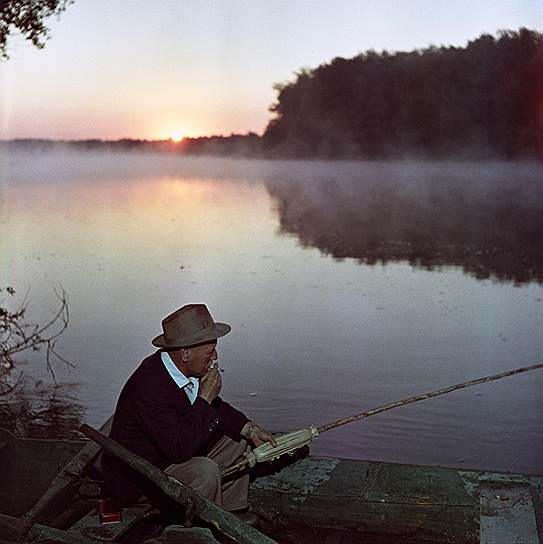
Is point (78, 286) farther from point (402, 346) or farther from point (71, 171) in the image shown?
point (71, 171)

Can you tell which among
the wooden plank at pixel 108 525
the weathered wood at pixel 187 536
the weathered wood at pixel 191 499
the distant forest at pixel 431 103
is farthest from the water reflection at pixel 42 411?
the distant forest at pixel 431 103

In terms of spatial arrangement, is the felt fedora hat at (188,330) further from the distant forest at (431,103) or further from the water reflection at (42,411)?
the distant forest at (431,103)

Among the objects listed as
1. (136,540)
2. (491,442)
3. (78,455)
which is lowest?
(491,442)

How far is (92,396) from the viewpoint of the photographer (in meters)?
8.24

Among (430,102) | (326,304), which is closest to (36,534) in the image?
(326,304)

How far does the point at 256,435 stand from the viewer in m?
→ 4.26

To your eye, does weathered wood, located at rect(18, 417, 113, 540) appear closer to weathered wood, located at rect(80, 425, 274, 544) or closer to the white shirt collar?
weathered wood, located at rect(80, 425, 274, 544)

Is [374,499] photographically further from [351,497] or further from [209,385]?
[209,385]

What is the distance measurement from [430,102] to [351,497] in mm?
30242

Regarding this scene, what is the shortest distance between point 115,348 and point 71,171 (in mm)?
36723

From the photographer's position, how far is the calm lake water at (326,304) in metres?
7.79

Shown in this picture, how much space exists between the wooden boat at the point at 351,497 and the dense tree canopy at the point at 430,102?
26122 mm

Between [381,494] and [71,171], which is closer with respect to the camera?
[381,494]

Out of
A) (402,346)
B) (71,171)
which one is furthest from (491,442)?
(71,171)
